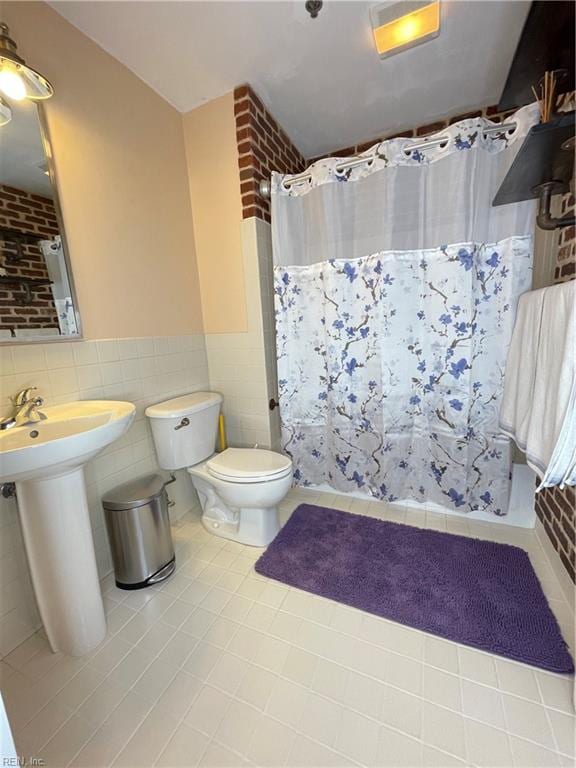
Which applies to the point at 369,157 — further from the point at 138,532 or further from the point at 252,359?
the point at 138,532

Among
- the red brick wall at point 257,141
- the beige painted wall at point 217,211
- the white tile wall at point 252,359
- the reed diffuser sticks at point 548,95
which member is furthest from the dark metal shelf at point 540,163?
the beige painted wall at point 217,211

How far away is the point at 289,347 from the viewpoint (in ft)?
6.21

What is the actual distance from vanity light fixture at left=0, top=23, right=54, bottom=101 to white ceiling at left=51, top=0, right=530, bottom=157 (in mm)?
476

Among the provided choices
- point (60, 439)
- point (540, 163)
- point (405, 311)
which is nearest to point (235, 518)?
point (60, 439)

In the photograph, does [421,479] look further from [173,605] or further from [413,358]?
[173,605]

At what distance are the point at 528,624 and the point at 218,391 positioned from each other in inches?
72.5

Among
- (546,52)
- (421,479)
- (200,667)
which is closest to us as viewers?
(200,667)

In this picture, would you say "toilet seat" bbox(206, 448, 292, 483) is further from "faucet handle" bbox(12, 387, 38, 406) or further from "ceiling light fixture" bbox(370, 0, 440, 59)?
"ceiling light fixture" bbox(370, 0, 440, 59)

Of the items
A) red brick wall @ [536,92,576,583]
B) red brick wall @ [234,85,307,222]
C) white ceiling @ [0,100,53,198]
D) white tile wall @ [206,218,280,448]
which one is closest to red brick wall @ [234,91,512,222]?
red brick wall @ [234,85,307,222]

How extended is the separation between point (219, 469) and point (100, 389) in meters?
0.67

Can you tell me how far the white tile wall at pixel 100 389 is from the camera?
3.71 ft

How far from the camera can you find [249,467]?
156 cm

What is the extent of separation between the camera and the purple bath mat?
3.70 ft

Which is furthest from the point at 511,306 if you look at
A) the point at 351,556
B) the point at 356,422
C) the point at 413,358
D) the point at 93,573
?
the point at 93,573
